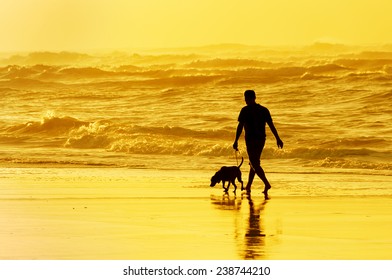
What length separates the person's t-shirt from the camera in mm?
15023

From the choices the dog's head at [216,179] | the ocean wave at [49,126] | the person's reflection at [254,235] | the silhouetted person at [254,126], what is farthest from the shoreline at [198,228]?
the ocean wave at [49,126]

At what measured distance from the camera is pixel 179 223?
1195 cm

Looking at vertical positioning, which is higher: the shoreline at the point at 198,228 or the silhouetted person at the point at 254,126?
the silhouetted person at the point at 254,126

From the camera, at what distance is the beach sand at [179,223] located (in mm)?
10055

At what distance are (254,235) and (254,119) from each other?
4162 mm

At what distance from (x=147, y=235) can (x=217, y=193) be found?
445 centimetres

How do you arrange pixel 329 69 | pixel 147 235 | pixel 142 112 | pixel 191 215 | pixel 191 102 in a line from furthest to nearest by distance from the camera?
pixel 329 69 < pixel 191 102 < pixel 142 112 < pixel 191 215 < pixel 147 235

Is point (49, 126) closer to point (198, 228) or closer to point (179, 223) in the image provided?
point (179, 223)

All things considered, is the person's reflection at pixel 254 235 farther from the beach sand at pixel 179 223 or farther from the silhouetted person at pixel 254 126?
the silhouetted person at pixel 254 126

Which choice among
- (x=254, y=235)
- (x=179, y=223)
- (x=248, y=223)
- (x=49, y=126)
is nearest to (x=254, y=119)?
(x=248, y=223)
